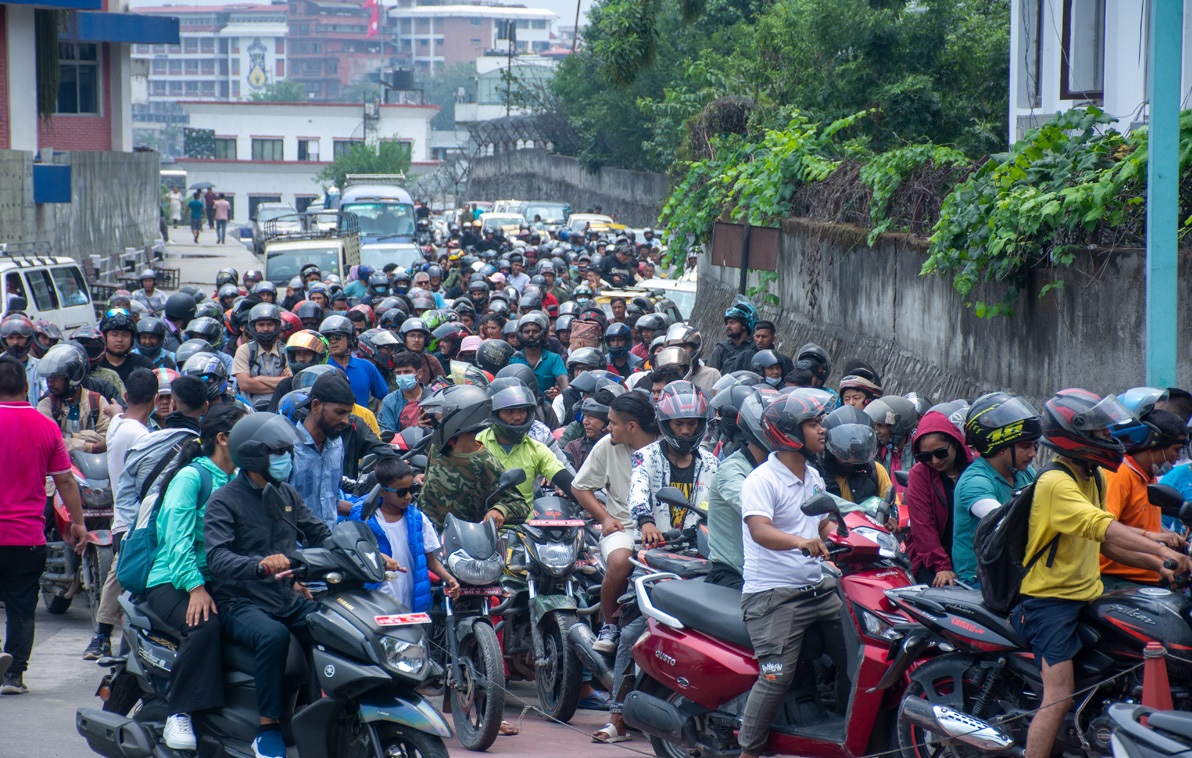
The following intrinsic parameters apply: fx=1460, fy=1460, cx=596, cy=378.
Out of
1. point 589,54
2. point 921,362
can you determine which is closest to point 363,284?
point 921,362

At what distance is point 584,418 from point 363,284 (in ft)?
44.2

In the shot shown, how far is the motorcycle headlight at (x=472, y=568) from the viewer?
7.39 meters

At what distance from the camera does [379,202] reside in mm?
35031

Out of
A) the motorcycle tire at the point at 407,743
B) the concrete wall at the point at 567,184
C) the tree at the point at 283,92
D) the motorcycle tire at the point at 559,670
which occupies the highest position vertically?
the tree at the point at 283,92

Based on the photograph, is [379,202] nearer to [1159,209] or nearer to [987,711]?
[1159,209]

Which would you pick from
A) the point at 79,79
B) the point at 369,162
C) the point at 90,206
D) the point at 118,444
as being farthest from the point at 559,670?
the point at 369,162

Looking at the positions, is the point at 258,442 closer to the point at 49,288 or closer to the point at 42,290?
the point at 42,290

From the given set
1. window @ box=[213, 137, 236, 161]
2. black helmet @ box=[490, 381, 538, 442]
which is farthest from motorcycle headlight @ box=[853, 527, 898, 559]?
window @ box=[213, 137, 236, 161]

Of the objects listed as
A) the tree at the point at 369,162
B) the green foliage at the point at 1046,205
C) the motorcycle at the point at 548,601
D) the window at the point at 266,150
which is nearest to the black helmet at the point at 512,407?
the motorcycle at the point at 548,601

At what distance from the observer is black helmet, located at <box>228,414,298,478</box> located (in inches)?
231

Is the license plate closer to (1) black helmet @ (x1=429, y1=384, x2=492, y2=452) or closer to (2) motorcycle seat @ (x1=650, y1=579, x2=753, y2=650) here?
(2) motorcycle seat @ (x1=650, y1=579, x2=753, y2=650)

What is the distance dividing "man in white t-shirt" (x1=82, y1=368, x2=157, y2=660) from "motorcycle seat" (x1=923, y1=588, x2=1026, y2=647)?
4831mm

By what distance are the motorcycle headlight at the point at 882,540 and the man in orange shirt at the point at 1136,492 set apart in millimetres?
873

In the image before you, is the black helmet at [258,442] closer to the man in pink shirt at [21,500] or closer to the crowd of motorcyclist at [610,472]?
the crowd of motorcyclist at [610,472]
